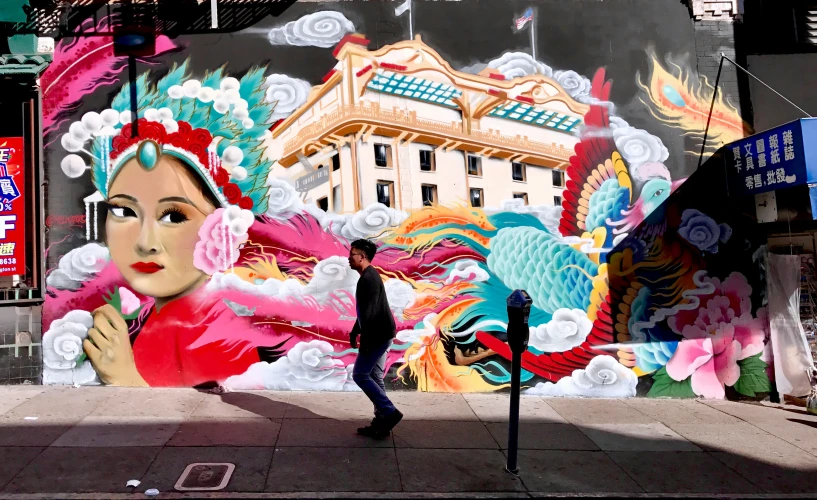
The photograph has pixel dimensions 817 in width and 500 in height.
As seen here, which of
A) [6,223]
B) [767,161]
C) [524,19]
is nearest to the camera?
[767,161]

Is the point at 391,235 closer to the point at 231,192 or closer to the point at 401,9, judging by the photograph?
the point at 231,192

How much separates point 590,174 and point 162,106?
5371 mm

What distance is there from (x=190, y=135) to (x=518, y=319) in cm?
484

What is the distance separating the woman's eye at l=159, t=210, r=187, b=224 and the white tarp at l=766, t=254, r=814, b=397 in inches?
292

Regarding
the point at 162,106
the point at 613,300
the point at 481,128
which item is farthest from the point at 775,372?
the point at 162,106

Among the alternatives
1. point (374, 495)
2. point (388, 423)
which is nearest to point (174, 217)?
point (388, 423)

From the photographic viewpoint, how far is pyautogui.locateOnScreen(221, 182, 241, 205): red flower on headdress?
307 inches

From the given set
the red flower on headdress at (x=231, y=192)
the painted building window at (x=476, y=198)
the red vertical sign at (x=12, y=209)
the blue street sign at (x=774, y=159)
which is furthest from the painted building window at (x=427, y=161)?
the red vertical sign at (x=12, y=209)

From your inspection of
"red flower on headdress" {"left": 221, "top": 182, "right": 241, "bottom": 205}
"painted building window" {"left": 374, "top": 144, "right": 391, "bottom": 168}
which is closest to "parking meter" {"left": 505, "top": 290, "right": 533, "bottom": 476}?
"painted building window" {"left": 374, "top": 144, "right": 391, "bottom": 168}

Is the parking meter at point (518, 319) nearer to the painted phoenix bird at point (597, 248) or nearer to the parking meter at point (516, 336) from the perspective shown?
the parking meter at point (516, 336)

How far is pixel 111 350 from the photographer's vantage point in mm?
7734

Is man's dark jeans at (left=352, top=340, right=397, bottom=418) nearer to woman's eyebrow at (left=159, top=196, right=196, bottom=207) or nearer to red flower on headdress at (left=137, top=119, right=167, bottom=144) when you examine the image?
woman's eyebrow at (left=159, top=196, right=196, bottom=207)

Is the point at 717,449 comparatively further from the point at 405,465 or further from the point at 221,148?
the point at 221,148

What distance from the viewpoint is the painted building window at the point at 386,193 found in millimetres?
7855
